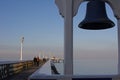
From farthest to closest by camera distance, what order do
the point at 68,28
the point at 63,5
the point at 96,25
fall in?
the point at 96,25, the point at 63,5, the point at 68,28

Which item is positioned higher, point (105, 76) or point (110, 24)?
point (110, 24)

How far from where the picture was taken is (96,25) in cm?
995

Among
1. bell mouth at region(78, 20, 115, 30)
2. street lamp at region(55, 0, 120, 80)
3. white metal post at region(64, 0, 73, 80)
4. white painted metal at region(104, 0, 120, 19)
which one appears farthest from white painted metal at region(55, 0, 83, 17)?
white painted metal at region(104, 0, 120, 19)

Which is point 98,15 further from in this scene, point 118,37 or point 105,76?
point 105,76

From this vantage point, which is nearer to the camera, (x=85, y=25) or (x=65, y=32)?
(x=65, y=32)

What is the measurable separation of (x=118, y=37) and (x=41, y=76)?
286 cm

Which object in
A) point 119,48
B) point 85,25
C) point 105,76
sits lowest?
point 105,76

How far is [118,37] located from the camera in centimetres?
930

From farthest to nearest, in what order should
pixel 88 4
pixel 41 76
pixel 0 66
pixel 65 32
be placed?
pixel 0 66
pixel 88 4
pixel 65 32
pixel 41 76

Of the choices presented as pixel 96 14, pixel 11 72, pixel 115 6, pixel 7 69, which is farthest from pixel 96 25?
pixel 11 72

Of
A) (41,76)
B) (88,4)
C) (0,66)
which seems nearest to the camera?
(41,76)

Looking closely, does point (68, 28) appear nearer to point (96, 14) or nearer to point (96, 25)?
point (96, 14)

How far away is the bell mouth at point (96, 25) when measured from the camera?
9.42 metres

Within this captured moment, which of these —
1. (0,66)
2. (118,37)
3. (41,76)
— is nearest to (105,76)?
(41,76)
